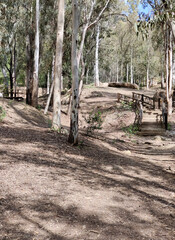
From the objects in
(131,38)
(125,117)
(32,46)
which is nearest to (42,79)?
(131,38)

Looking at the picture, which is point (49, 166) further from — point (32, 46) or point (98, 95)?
point (98, 95)

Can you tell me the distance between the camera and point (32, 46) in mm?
22750

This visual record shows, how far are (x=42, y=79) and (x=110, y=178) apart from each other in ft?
177

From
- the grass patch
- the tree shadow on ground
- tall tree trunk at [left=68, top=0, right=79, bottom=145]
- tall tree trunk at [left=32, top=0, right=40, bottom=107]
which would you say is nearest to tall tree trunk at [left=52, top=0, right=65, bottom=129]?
the tree shadow on ground

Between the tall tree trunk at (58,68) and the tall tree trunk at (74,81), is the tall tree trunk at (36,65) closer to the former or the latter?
the tall tree trunk at (58,68)

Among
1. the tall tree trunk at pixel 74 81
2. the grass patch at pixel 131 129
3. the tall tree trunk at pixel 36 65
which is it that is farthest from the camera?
the tall tree trunk at pixel 36 65

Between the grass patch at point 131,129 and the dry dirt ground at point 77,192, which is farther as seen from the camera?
the grass patch at point 131,129

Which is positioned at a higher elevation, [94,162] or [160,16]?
[160,16]

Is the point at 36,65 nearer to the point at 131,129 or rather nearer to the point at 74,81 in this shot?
the point at 131,129

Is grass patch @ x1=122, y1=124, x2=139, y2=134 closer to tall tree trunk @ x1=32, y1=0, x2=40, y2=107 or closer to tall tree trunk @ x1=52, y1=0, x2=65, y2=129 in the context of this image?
tall tree trunk @ x1=52, y1=0, x2=65, y2=129

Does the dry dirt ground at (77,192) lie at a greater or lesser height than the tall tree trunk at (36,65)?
lesser

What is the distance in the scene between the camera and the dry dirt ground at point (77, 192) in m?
3.54

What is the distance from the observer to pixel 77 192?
500 centimetres

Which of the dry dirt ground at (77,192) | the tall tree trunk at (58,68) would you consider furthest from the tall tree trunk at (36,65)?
the dry dirt ground at (77,192)
